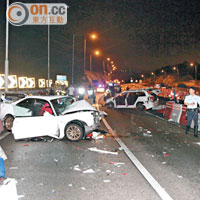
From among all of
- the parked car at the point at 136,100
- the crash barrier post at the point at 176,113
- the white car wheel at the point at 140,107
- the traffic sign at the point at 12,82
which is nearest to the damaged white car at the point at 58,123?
the crash barrier post at the point at 176,113

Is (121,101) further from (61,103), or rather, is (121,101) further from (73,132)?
(73,132)

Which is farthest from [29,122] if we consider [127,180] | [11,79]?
[11,79]

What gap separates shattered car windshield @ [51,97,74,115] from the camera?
9.43m

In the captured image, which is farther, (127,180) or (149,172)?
(149,172)

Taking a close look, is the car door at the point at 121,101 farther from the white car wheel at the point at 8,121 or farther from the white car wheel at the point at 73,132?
the white car wheel at the point at 73,132

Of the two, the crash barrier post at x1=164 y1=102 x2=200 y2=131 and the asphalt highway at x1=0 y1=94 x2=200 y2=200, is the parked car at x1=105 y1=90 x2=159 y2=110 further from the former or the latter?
the asphalt highway at x1=0 y1=94 x2=200 y2=200

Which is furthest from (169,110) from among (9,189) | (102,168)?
(9,189)

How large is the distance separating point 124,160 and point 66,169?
5.26 feet

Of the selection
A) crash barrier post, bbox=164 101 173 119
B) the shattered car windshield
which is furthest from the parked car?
the shattered car windshield

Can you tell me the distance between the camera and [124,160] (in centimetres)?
664

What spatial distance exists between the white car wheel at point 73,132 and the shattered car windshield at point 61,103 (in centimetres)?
70

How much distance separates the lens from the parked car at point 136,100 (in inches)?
804

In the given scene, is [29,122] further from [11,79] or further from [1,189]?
[11,79]

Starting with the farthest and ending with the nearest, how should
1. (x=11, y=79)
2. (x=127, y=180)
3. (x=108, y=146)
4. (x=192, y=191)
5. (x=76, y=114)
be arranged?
(x=11, y=79) → (x=76, y=114) → (x=108, y=146) → (x=127, y=180) → (x=192, y=191)
